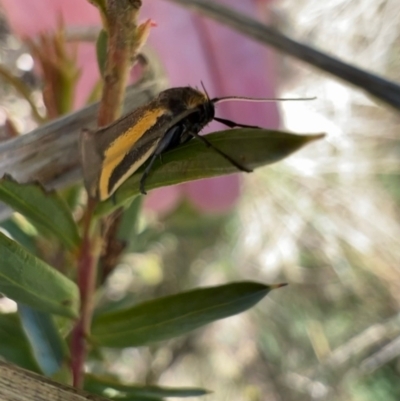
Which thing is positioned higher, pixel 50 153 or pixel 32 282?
pixel 50 153

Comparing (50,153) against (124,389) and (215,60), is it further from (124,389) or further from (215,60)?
(215,60)

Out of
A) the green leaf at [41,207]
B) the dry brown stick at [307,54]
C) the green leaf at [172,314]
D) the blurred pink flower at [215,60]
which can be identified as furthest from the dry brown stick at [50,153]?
the blurred pink flower at [215,60]

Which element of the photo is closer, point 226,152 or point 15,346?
point 226,152

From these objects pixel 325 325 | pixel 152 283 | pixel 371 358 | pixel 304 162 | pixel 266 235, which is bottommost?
pixel 371 358

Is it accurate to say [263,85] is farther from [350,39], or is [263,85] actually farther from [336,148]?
[336,148]

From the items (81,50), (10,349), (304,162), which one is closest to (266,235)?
(304,162)

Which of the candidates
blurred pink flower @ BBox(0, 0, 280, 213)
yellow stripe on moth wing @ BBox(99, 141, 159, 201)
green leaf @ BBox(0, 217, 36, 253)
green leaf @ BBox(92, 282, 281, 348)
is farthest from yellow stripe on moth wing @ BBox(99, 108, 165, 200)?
blurred pink flower @ BBox(0, 0, 280, 213)

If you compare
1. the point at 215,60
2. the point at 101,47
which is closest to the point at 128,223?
the point at 101,47
